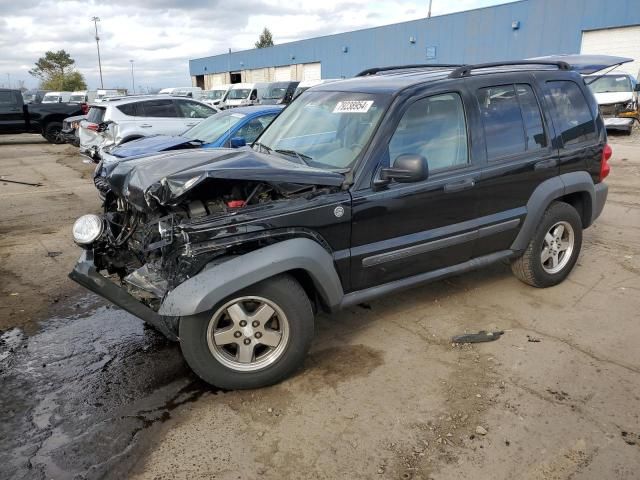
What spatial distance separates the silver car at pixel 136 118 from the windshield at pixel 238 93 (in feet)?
40.7

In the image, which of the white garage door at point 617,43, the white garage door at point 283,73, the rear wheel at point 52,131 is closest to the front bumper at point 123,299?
the rear wheel at point 52,131

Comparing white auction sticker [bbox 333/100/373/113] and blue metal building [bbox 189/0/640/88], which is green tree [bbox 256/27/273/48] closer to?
blue metal building [bbox 189/0/640/88]

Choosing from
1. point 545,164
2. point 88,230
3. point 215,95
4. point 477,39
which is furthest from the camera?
point 215,95

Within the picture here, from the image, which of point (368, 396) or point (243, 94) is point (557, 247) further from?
point (243, 94)

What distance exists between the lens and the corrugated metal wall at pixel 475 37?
2234cm

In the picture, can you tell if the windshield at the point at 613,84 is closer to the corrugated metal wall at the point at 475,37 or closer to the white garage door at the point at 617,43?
the white garage door at the point at 617,43

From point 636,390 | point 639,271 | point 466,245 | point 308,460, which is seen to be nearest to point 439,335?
point 466,245

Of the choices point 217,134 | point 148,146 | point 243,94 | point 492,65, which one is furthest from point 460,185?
point 243,94

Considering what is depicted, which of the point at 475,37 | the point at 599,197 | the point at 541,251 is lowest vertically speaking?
the point at 541,251

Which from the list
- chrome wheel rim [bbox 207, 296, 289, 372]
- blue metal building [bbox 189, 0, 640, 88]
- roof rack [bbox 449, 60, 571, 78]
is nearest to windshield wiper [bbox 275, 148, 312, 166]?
chrome wheel rim [bbox 207, 296, 289, 372]

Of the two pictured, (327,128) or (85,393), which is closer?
(85,393)

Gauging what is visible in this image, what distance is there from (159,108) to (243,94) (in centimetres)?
1311

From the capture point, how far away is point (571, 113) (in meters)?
4.41

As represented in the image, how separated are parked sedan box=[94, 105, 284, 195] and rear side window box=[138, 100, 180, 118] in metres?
4.22
